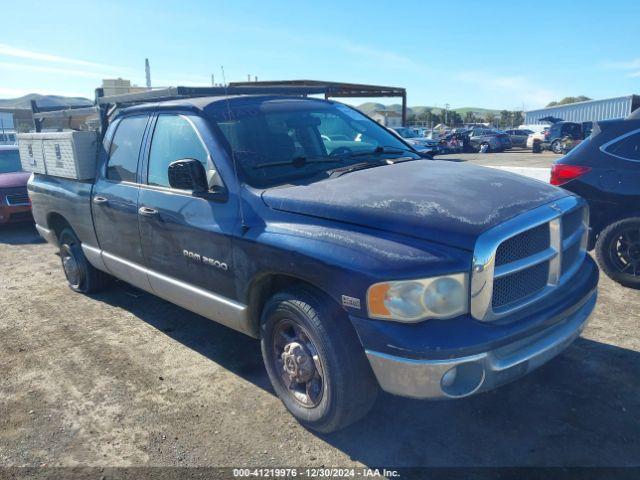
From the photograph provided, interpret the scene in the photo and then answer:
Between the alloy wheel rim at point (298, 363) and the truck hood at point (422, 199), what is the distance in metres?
0.73

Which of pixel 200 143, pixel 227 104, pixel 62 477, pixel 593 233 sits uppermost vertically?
pixel 227 104

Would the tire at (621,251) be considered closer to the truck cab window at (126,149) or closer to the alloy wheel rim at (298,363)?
the alloy wheel rim at (298,363)

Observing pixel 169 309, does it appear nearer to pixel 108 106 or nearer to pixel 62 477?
pixel 108 106

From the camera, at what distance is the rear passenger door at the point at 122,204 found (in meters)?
4.19

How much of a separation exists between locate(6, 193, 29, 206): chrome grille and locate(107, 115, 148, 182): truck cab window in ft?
19.1

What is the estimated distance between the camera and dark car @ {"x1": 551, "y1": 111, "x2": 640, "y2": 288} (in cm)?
504

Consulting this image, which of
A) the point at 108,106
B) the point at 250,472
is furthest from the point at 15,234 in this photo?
the point at 250,472

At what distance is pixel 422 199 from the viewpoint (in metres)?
2.81

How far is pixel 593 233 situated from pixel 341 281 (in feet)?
12.8

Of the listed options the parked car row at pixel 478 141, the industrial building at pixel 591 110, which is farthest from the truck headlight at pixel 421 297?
the industrial building at pixel 591 110

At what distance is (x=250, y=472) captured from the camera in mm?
2732

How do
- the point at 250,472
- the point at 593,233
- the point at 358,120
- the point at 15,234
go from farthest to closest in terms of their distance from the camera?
the point at 15,234 < the point at 593,233 < the point at 358,120 < the point at 250,472

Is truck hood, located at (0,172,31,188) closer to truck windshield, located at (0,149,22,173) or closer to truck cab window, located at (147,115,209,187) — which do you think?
truck windshield, located at (0,149,22,173)

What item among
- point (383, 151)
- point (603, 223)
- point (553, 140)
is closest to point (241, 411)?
point (383, 151)
